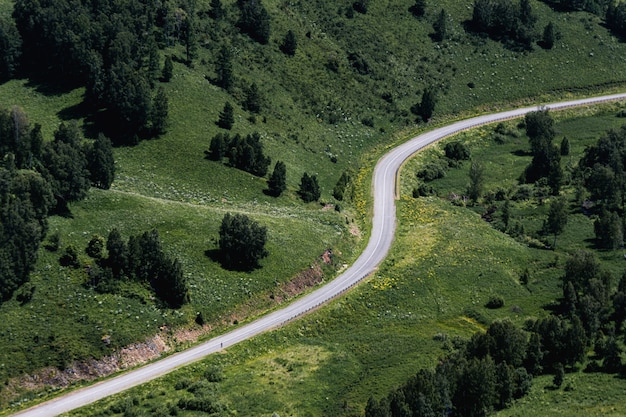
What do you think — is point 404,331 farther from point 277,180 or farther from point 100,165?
point 100,165

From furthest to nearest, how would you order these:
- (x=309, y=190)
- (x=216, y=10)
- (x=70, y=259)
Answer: (x=216, y=10), (x=309, y=190), (x=70, y=259)

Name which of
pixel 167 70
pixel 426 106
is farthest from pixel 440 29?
pixel 167 70

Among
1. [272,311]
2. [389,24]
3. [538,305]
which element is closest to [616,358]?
[538,305]

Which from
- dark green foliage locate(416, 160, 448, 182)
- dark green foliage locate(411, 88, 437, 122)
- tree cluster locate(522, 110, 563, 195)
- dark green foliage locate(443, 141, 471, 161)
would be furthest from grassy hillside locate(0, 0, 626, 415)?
tree cluster locate(522, 110, 563, 195)

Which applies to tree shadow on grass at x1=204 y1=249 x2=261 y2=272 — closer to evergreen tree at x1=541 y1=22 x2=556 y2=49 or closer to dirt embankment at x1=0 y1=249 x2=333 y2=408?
dirt embankment at x1=0 y1=249 x2=333 y2=408

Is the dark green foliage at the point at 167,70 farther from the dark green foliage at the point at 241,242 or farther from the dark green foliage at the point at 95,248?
the dark green foliage at the point at 95,248

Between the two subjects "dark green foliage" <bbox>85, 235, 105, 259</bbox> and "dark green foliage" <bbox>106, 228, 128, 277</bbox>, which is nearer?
"dark green foliage" <bbox>106, 228, 128, 277</bbox>
